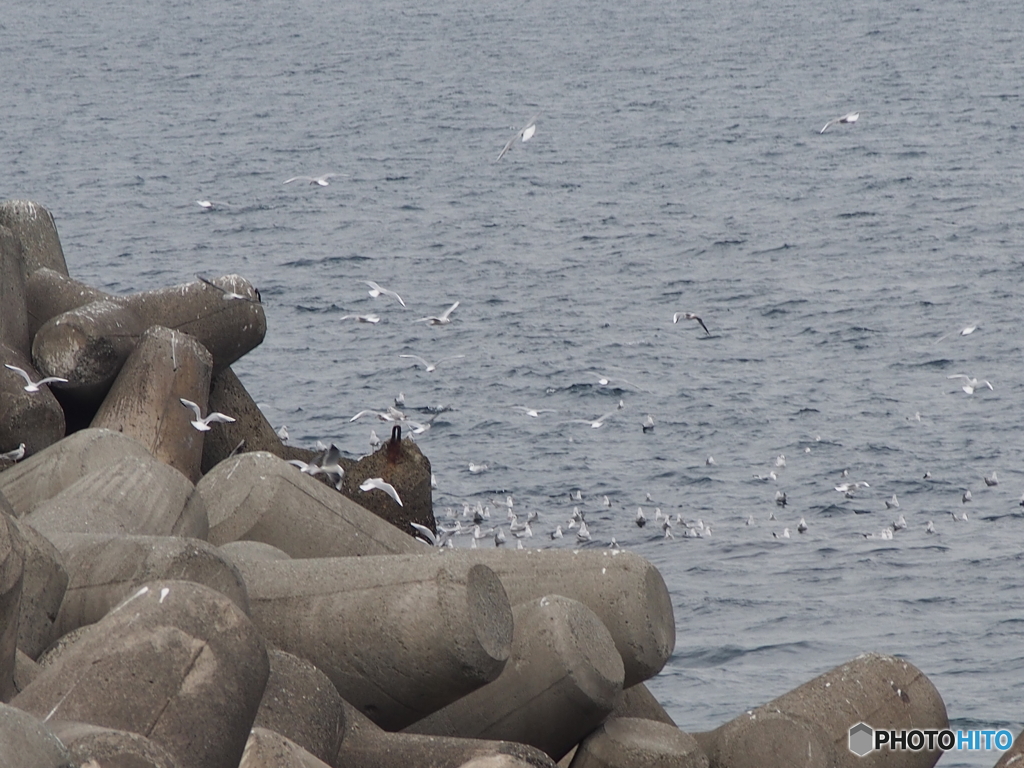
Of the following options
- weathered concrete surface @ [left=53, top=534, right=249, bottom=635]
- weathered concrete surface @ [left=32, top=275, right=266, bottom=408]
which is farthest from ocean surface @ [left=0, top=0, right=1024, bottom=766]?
weathered concrete surface @ [left=53, top=534, right=249, bottom=635]

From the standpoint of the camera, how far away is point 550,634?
326 inches

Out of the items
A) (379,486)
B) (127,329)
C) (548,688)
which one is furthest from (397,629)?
(127,329)

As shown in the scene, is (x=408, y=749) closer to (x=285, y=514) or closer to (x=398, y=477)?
(x=285, y=514)

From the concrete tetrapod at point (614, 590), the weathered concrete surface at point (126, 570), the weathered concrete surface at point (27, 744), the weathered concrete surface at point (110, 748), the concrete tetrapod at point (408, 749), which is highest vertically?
the weathered concrete surface at point (27, 744)

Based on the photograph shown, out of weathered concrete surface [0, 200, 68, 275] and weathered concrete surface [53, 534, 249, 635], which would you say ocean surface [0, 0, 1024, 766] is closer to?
weathered concrete surface [0, 200, 68, 275]

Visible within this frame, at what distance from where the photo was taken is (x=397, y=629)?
25.9 feet

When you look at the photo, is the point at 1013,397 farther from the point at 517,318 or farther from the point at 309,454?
the point at 309,454

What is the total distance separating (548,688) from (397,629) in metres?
Answer: 0.88

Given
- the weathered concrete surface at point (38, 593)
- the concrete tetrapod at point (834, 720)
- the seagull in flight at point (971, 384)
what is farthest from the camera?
the seagull in flight at point (971, 384)

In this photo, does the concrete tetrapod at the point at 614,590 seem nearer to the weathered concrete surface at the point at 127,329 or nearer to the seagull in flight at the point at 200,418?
the seagull in flight at the point at 200,418

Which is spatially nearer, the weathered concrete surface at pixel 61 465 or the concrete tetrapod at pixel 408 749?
the concrete tetrapod at pixel 408 749

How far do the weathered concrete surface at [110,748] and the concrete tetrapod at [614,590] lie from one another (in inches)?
126

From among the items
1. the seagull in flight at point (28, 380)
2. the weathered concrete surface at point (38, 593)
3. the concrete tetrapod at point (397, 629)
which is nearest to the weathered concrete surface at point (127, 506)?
the weathered concrete surface at point (38, 593)

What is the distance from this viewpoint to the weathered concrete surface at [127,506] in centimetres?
937
